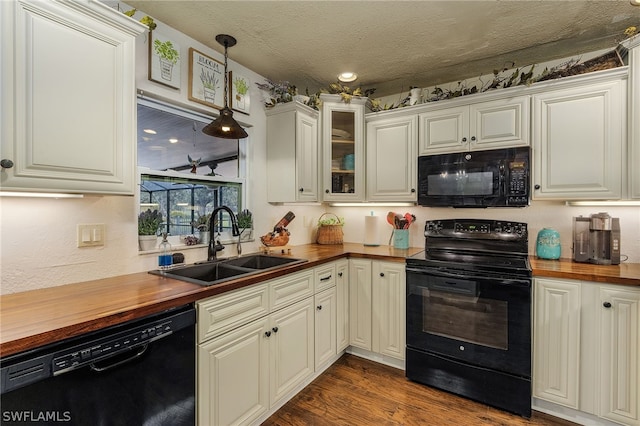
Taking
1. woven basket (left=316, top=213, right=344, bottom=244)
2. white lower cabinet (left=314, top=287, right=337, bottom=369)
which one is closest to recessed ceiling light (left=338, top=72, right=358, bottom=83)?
woven basket (left=316, top=213, right=344, bottom=244)

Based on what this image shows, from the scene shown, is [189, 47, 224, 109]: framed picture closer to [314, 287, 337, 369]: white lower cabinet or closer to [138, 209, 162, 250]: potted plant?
[138, 209, 162, 250]: potted plant

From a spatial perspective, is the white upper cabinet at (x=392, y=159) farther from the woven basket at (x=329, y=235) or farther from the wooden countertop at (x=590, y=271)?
the wooden countertop at (x=590, y=271)

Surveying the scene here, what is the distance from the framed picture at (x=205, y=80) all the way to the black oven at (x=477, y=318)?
6.22 ft

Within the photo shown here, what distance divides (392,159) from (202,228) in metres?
1.72

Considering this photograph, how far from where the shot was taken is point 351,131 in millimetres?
2928

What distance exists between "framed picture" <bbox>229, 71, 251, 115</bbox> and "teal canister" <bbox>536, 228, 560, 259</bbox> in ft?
8.20

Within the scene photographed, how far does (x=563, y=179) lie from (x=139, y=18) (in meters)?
2.92

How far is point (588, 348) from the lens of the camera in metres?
1.83

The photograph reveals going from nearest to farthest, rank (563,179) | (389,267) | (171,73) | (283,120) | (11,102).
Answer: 1. (11,102)
2. (171,73)
3. (563,179)
4. (389,267)
5. (283,120)

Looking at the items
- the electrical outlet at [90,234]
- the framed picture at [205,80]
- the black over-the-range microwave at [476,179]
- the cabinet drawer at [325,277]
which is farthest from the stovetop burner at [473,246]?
the electrical outlet at [90,234]

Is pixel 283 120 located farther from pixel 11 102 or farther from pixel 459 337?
pixel 459 337

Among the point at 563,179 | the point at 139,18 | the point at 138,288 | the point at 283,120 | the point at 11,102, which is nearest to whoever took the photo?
the point at 11,102

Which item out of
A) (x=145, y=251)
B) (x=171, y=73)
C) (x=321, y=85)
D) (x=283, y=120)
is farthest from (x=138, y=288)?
(x=321, y=85)

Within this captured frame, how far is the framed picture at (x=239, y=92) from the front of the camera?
2.39 m
